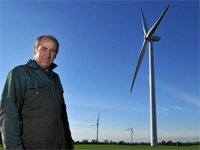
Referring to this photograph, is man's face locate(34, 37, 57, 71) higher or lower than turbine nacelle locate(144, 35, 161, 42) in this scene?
lower

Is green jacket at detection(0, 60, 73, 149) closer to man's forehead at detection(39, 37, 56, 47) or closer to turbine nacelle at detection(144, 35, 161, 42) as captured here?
man's forehead at detection(39, 37, 56, 47)

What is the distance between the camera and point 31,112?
401 centimetres

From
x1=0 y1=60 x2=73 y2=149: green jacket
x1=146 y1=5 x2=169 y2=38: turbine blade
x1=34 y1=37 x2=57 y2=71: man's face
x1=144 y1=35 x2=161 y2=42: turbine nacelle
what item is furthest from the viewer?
x1=144 y1=35 x2=161 y2=42: turbine nacelle

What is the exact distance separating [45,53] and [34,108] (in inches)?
28.6

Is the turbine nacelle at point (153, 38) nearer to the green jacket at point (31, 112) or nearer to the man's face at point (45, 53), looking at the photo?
the man's face at point (45, 53)

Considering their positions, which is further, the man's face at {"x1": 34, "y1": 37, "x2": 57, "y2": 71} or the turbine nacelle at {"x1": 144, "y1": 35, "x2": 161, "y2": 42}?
the turbine nacelle at {"x1": 144, "y1": 35, "x2": 161, "y2": 42}

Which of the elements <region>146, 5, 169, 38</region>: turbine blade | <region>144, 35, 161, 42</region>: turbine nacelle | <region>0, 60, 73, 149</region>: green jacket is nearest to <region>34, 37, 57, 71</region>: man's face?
<region>0, 60, 73, 149</region>: green jacket

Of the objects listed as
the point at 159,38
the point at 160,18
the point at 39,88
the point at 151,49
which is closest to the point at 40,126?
the point at 39,88

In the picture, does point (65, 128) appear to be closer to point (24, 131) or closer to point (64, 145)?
point (64, 145)

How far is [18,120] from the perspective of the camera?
12.7 feet

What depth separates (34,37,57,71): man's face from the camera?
4.39m

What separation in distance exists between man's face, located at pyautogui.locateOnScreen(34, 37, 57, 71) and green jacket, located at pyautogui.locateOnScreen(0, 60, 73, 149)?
0.35ft

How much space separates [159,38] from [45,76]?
59288 mm

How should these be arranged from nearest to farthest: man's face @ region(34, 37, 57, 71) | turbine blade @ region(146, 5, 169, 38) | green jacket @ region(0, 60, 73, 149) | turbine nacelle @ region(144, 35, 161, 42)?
green jacket @ region(0, 60, 73, 149)
man's face @ region(34, 37, 57, 71)
turbine blade @ region(146, 5, 169, 38)
turbine nacelle @ region(144, 35, 161, 42)
